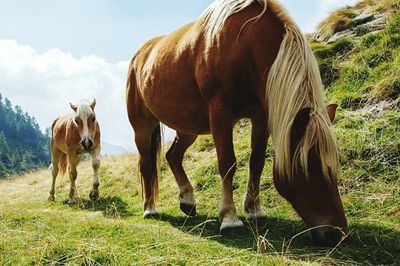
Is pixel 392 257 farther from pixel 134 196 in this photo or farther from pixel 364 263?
pixel 134 196

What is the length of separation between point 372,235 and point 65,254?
2.50 meters

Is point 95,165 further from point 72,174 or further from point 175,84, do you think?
point 175,84

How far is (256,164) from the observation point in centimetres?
507

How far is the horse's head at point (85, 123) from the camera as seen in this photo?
9727mm

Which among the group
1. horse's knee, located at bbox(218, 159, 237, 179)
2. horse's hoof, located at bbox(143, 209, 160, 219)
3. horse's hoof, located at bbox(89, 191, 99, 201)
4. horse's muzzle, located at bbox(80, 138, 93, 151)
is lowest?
horse's hoof, located at bbox(89, 191, 99, 201)

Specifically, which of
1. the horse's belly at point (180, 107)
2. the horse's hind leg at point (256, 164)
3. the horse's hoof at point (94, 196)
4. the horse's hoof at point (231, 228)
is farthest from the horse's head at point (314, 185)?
the horse's hoof at point (94, 196)

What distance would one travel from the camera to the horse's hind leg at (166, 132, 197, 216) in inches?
224

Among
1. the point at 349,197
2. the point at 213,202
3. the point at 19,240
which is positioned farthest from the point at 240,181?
the point at 19,240

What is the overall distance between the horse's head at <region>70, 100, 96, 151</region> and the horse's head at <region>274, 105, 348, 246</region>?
684 centimetres

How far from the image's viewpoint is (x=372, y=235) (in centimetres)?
379

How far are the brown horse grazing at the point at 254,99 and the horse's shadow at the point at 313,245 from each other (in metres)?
0.16

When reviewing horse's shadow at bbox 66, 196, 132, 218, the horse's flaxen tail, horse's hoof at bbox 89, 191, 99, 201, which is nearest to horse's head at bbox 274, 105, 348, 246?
horse's shadow at bbox 66, 196, 132, 218

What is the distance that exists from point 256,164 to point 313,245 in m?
1.59

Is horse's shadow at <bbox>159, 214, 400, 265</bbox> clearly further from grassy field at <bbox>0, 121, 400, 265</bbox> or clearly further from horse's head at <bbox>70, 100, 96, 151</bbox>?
horse's head at <bbox>70, 100, 96, 151</bbox>
